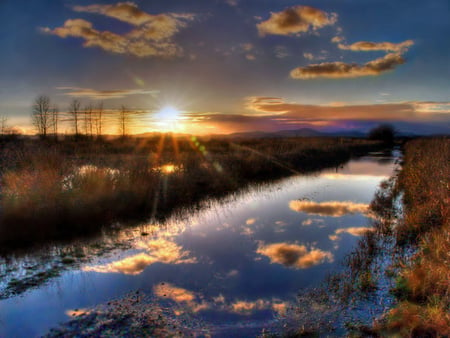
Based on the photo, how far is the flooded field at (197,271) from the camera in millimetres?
5070

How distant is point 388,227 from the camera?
362 inches

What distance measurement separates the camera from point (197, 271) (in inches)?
273

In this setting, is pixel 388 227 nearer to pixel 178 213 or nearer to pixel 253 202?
pixel 253 202

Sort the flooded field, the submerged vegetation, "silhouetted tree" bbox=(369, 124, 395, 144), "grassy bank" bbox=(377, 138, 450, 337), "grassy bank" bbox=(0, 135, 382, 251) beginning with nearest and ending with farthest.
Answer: "grassy bank" bbox=(377, 138, 450, 337)
the submerged vegetation
the flooded field
"grassy bank" bbox=(0, 135, 382, 251)
"silhouetted tree" bbox=(369, 124, 395, 144)

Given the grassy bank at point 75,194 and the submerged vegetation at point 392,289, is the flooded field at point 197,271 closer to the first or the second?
the submerged vegetation at point 392,289

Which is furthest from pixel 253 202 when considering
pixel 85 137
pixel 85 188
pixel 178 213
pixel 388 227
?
pixel 85 137

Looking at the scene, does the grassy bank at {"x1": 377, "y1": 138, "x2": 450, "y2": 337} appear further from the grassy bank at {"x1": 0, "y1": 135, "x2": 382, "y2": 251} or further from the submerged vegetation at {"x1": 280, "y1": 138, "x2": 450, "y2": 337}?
the grassy bank at {"x1": 0, "y1": 135, "x2": 382, "y2": 251}

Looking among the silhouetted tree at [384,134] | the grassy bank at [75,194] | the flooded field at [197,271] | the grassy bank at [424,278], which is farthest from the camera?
the silhouetted tree at [384,134]

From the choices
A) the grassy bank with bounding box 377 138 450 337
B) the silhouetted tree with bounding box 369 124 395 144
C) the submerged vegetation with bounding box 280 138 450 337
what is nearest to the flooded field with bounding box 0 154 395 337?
the submerged vegetation with bounding box 280 138 450 337

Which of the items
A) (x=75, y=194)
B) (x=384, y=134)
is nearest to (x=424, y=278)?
(x=75, y=194)

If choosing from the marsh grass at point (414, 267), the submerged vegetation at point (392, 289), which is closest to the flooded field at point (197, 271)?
the submerged vegetation at point (392, 289)

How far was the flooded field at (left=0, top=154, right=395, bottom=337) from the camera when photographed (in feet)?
16.6

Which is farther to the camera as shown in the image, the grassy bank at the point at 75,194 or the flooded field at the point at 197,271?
the grassy bank at the point at 75,194

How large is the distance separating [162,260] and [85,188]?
539 centimetres
